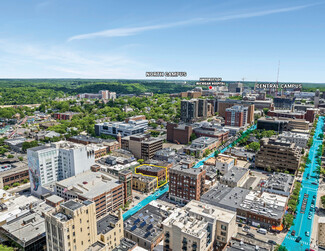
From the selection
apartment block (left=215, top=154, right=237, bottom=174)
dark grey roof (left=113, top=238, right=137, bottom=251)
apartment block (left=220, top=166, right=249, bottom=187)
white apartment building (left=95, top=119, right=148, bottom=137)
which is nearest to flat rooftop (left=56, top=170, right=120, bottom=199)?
dark grey roof (left=113, top=238, right=137, bottom=251)

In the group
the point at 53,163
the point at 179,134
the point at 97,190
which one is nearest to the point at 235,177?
the point at 97,190

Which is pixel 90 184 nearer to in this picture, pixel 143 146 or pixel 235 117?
pixel 143 146

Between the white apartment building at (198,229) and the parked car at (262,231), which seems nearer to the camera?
the white apartment building at (198,229)

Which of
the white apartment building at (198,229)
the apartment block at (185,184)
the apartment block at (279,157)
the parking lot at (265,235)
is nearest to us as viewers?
the white apartment building at (198,229)

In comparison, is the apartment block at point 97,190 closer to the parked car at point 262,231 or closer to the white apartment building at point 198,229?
the white apartment building at point 198,229

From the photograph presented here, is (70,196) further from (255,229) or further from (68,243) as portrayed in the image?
(255,229)

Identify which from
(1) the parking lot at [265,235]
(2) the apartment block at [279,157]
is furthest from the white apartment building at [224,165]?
(1) the parking lot at [265,235]
